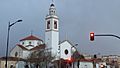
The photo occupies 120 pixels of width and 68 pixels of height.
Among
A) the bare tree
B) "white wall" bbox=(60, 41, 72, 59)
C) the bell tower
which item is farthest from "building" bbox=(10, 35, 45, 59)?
the bare tree

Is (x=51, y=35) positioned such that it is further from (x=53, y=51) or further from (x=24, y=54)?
(x=24, y=54)

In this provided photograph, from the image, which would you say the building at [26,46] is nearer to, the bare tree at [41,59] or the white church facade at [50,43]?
the white church facade at [50,43]

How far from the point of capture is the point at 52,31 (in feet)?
334

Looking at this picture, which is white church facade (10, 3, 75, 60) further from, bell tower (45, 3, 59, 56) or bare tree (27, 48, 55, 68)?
bare tree (27, 48, 55, 68)

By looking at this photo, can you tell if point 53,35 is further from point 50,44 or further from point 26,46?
point 26,46

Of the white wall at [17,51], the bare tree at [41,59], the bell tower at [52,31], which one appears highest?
the bell tower at [52,31]

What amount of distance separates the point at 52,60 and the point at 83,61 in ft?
56.6

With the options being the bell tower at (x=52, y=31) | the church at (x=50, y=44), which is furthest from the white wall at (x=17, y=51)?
the bell tower at (x=52, y=31)

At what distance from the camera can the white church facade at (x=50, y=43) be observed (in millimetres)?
102312

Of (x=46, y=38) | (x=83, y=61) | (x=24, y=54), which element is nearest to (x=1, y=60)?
(x=24, y=54)

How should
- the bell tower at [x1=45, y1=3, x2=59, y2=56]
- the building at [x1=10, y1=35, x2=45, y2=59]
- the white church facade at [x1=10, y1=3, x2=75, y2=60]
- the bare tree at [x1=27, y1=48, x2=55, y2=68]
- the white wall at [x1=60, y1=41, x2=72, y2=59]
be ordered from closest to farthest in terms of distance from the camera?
1. the bare tree at [x1=27, y1=48, x2=55, y2=68]
2. the bell tower at [x1=45, y1=3, x2=59, y2=56]
3. the white church facade at [x1=10, y1=3, x2=75, y2=60]
4. the white wall at [x1=60, y1=41, x2=72, y2=59]
5. the building at [x1=10, y1=35, x2=45, y2=59]

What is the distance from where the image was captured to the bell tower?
102000mm

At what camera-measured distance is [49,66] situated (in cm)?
9744

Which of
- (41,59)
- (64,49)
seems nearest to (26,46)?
(64,49)
